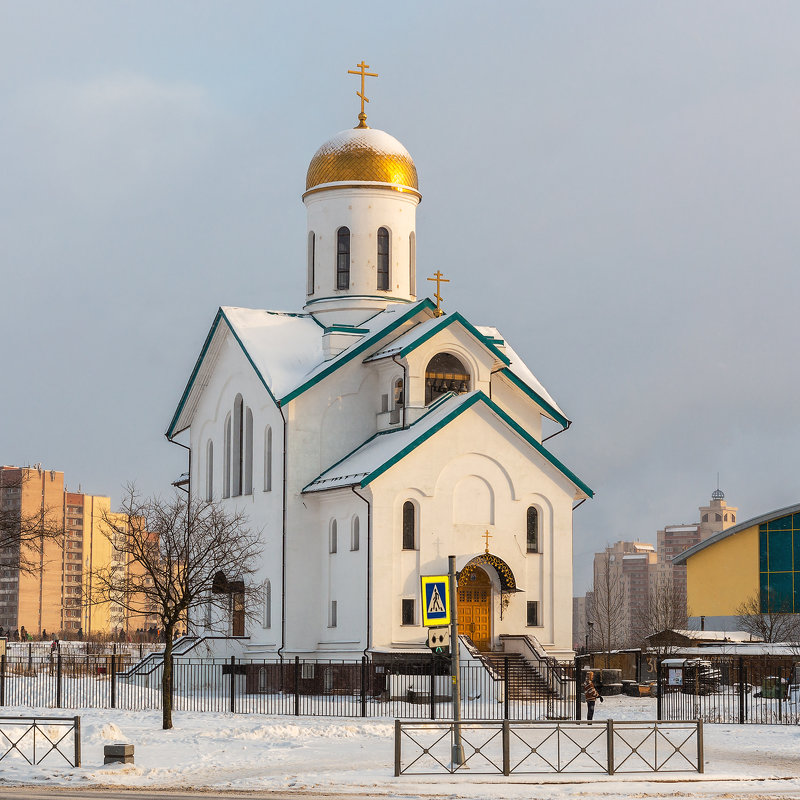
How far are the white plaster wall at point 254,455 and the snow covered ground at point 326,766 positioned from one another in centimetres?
1110

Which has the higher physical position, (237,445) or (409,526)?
(237,445)

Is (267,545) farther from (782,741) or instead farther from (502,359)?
(782,741)

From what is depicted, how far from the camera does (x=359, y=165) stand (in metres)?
46.4

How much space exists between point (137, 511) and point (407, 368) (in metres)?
8.78

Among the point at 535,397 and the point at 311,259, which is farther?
the point at 311,259

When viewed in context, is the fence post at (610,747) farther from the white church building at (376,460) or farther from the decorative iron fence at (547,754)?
the white church building at (376,460)

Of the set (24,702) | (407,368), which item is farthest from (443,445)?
(24,702)

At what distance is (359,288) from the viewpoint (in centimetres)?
4616

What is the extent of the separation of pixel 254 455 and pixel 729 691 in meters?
15.5

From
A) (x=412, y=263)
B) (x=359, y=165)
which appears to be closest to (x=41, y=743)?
(x=412, y=263)

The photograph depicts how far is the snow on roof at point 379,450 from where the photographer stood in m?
39.2

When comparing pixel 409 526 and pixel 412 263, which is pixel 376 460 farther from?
pixel 412 263

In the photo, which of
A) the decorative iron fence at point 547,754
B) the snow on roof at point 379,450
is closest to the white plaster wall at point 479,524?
the snow on roof at point 379,450

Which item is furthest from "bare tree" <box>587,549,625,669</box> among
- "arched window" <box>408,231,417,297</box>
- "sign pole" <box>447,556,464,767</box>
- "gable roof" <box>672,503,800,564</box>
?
"sign pole" <box>447,556,464,767</box>
